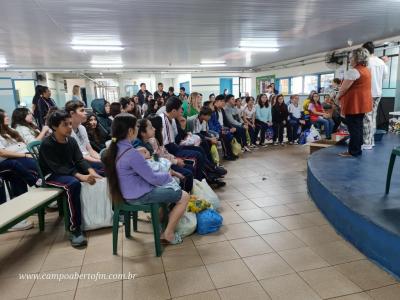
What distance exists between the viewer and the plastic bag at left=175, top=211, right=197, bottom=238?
2.54m

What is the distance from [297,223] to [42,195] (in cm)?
233

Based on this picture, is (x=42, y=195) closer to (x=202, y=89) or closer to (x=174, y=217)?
(x=174, y=217)

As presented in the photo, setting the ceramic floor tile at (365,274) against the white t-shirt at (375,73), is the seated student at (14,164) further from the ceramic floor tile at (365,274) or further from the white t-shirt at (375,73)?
the white t-shirt at (375,73)

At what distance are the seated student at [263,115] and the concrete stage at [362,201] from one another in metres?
3.35

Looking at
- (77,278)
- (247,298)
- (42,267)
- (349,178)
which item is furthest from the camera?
(349,178)

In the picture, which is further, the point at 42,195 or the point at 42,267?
the point at 42,195

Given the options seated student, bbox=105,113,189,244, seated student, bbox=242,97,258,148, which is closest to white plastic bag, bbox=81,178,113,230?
seated student, bbox=105,113,189,244

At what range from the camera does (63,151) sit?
2.62 m

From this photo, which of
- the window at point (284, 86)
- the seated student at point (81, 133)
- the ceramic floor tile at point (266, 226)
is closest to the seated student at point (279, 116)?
the ceramic floor tile at point (266, 226)

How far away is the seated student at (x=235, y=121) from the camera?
621cm

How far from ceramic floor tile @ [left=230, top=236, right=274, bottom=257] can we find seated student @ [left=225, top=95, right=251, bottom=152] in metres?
3.95

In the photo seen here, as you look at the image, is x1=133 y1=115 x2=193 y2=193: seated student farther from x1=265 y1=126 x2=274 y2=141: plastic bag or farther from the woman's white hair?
x1=265 y1=126 x2=274 y2=141: plastic bag

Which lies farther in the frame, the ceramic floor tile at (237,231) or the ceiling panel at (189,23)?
the ceiling panel at (189,23)

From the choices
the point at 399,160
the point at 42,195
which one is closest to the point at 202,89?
the point at 399,160
